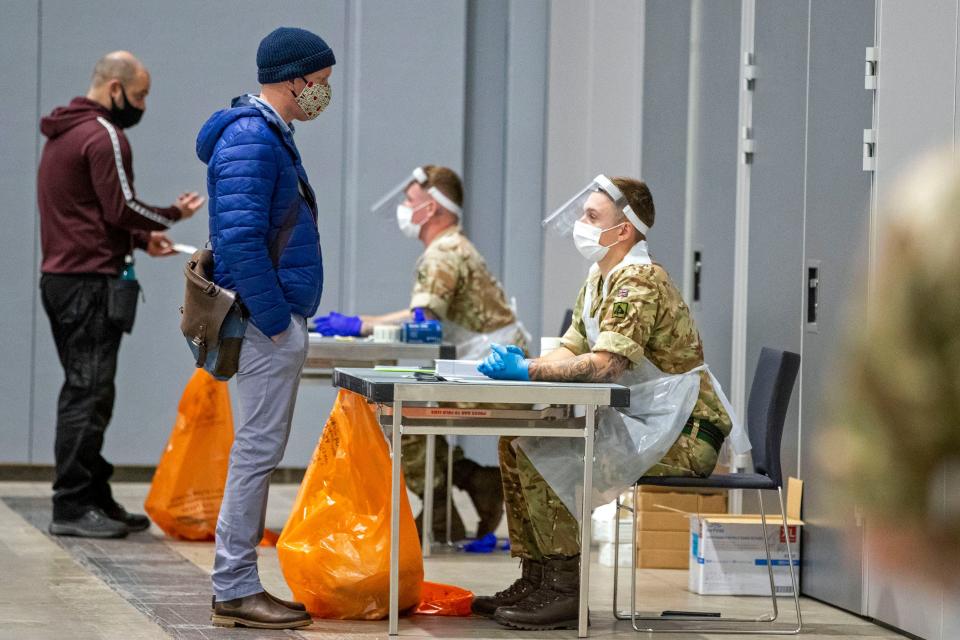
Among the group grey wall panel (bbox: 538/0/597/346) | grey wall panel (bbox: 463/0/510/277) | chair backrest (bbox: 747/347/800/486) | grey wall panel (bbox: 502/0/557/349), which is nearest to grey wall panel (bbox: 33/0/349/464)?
grey wall panel (bbox: 463/0/510/277)

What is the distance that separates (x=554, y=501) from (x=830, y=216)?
1404mm

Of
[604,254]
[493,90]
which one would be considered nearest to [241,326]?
[604,254]

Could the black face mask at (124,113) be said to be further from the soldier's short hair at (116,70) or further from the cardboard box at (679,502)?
the cardboard box at (679,502)

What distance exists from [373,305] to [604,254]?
3483mm

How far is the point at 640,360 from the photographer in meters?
4.18

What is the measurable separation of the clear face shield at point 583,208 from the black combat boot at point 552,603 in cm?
104

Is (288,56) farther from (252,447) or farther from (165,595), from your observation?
(165,595)

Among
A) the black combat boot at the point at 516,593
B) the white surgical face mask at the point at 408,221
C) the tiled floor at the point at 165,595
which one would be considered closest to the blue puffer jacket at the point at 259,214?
the tiled floor at the point at 165,595

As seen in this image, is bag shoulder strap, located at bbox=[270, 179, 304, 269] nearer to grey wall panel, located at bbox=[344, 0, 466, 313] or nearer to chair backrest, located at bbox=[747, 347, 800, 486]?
chair backrest, located at bbox=[747, 347, 800, 486]

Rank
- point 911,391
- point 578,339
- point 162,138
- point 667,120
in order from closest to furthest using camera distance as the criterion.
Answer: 1. point 911,391
2. point 578,339
3. point 667,120
4. point 162,138

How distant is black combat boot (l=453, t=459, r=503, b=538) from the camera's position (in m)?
5.78

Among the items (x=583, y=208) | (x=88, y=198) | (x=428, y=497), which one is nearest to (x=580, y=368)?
(x=583, y=208)

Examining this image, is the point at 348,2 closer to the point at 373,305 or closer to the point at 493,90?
the point at 493,90

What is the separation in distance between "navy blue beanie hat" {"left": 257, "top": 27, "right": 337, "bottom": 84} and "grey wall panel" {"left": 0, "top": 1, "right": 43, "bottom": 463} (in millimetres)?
3728
